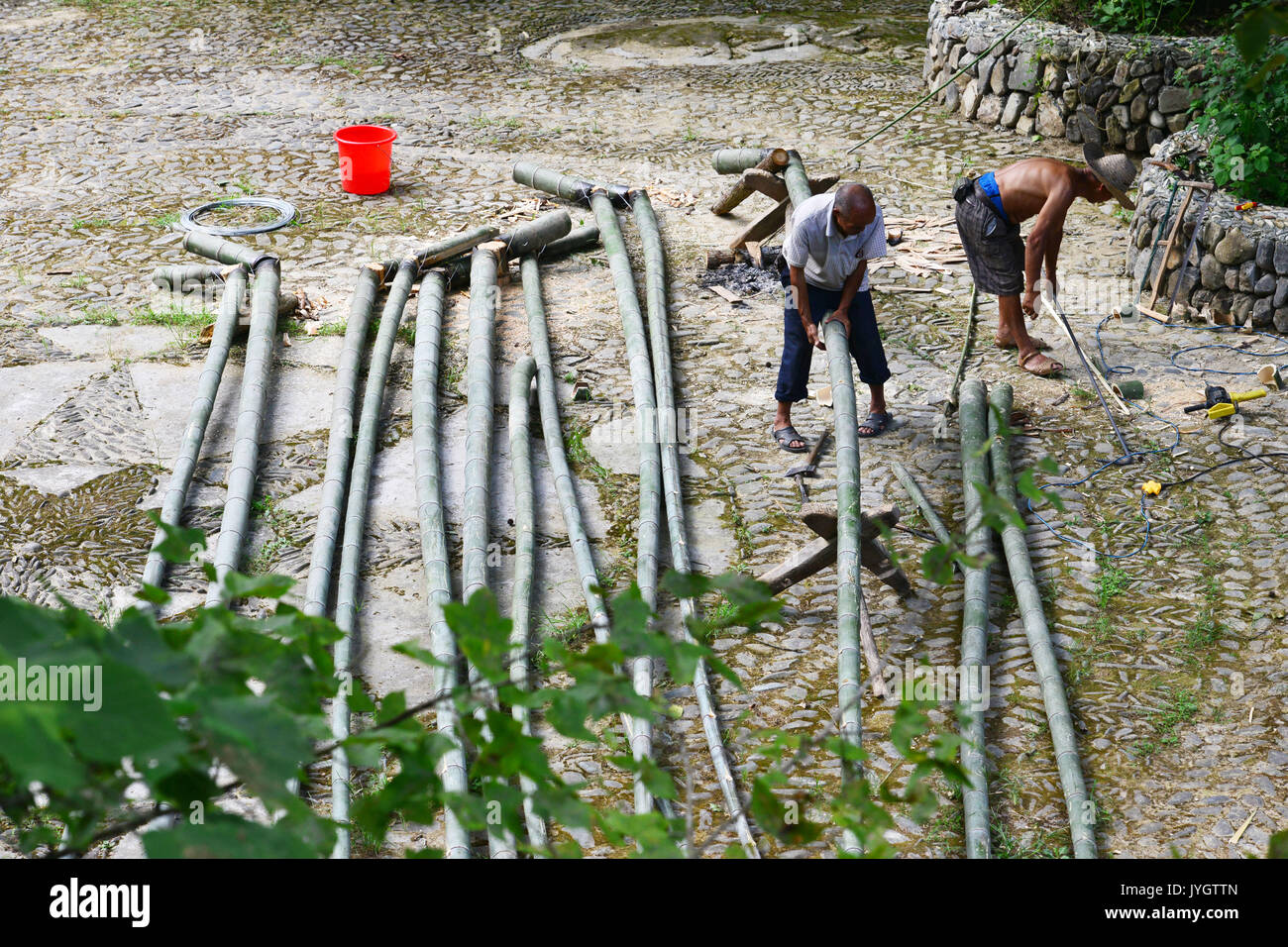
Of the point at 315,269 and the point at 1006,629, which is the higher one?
the point at 315,269

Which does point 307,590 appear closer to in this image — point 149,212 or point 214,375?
point 214,375

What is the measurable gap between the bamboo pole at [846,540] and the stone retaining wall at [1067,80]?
633 centimetres

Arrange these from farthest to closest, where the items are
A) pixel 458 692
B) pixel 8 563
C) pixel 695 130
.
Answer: pixel 695 130 → pixel 8 563 → pixel 458 692

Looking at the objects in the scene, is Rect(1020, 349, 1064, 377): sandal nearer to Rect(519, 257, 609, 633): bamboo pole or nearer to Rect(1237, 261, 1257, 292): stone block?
Rect(1237, 261, 1257, 292): stone block

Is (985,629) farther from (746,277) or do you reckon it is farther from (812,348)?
(746,277)

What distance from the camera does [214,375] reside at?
6723mm

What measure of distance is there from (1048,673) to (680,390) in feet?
10.6

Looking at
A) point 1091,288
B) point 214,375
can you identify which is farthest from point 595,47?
point 214,375

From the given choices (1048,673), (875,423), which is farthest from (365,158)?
(1048,673)

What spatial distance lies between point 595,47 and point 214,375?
9.10 m

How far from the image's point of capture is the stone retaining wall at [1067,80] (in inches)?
400

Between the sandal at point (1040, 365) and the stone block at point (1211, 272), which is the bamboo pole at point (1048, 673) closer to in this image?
the sandal at point (1040, 365)

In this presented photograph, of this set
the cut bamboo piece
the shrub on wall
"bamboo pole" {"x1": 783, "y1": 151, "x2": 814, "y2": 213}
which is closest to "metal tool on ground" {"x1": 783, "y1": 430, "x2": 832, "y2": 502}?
"bamboo pole" {"x1": 783, "y1": 151, "x2": 814, "y2": 213}
